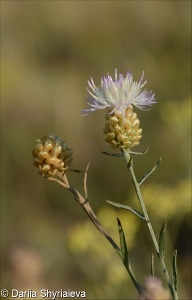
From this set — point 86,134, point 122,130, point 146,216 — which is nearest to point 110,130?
point 122,130

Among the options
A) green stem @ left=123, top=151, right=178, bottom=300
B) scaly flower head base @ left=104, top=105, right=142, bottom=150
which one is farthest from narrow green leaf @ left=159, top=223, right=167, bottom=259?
scaly flower head base @ left=104, top=105, right=142, bottom=150

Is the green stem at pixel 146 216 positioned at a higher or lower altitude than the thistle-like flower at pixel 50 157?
lower

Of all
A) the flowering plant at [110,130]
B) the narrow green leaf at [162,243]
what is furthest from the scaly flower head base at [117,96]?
the narrow green leaf at [162,243]

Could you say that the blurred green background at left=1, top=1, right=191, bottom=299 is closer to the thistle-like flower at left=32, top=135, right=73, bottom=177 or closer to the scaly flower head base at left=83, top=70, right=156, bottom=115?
the thistle-like flower at left=32, top=135, right=73, bottom=177

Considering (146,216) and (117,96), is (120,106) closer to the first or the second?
(117,96)

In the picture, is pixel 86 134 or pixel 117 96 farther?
pixel 86 134

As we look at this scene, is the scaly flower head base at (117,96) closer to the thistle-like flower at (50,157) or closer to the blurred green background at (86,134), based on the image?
the thistle-like flower at (50,157)
